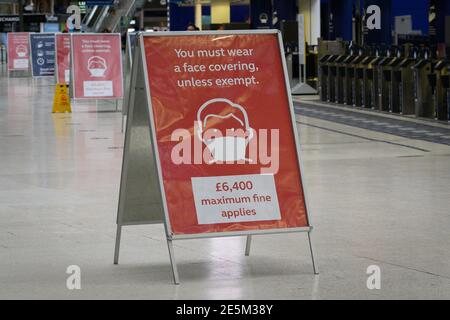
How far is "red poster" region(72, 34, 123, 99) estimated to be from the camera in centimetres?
2191

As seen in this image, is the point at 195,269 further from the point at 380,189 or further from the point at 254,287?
the point at 380,189

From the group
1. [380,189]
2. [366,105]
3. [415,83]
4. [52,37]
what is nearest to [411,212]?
[380,189]

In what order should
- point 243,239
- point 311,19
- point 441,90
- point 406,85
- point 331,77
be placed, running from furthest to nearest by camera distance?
point 311,19 < point 331,77 < point 406,85 < point 441,90 < point 243,239

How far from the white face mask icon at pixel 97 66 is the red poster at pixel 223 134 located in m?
14.6

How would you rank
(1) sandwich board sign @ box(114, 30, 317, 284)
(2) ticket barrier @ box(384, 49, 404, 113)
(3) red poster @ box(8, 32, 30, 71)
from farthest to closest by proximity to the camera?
(3) red poster @ box(8, 32, 30, 71)
(2) ticket barrier @ box(384, 49, 404, 113)
(1) sandwich board sign @ box(114, 30, 317, 284)

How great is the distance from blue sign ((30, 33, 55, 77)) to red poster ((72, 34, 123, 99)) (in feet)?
54.4

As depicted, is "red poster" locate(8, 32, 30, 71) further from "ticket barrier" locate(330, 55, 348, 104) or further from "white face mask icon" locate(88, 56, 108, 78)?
"white face mask icon" locate(88, 56, 108, 78)

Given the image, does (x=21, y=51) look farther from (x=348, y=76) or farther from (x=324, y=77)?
(x=348, y=76)

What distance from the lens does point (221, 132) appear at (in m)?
7.43

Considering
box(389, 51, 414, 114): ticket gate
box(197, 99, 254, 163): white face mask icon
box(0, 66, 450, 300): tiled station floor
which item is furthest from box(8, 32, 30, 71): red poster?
box(197, 99, 254, 163): white face mask icon

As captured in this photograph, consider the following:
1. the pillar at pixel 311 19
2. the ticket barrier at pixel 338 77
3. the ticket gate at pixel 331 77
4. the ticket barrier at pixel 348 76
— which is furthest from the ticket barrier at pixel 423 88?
the pillar at pixel 311 19

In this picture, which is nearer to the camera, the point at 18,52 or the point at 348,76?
the point at 348,76

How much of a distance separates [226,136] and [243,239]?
1.43 meters

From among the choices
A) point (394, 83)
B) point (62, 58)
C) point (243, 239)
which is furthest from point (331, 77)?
point (243, 239)
